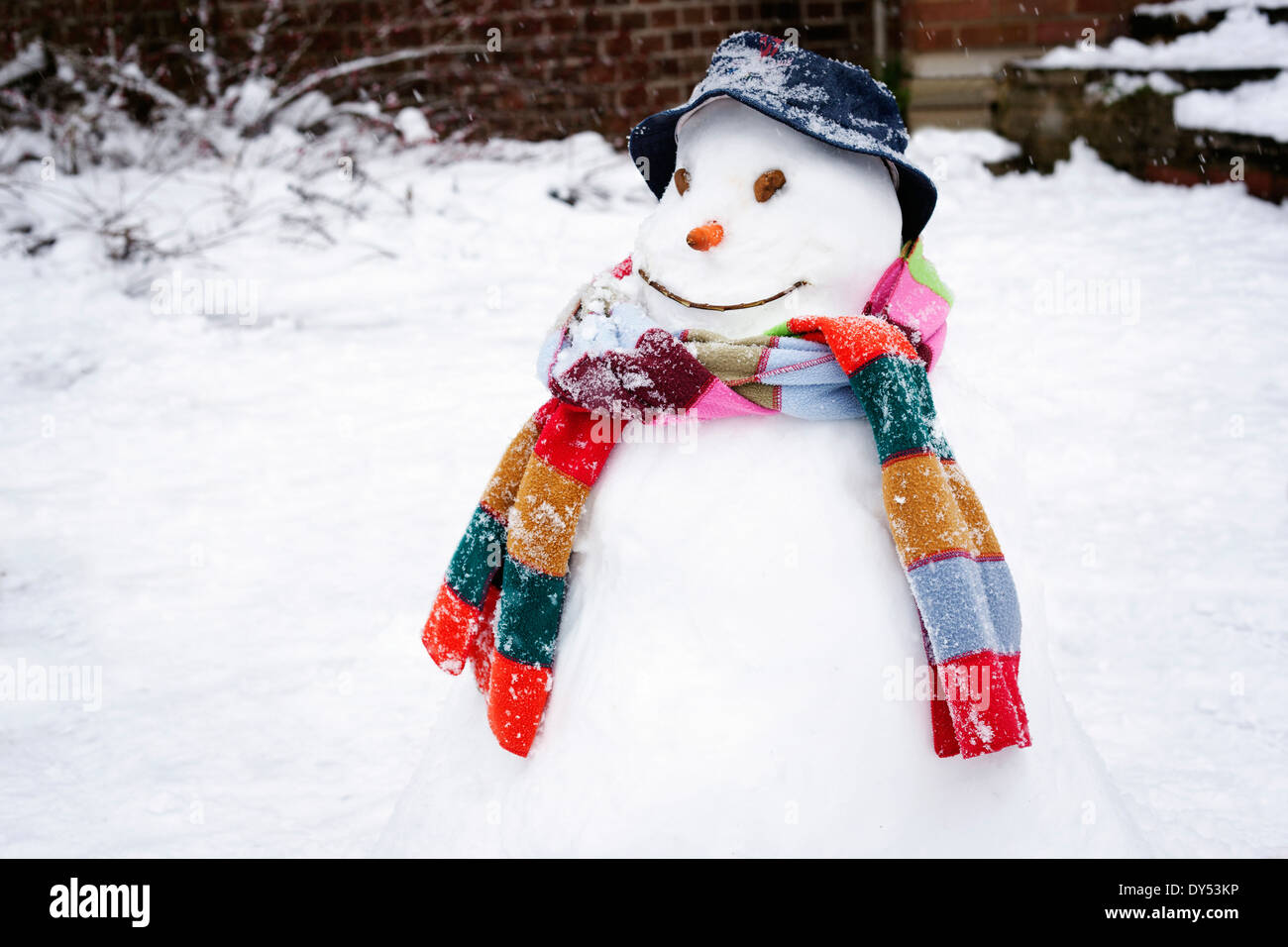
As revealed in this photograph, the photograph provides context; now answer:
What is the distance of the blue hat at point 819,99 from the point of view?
1.61 meters

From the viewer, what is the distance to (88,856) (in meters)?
2.12

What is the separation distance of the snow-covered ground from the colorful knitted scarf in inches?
15.9

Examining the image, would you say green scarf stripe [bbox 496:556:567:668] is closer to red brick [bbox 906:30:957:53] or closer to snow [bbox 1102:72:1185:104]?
snow [bbox 1102:72:1185:104]

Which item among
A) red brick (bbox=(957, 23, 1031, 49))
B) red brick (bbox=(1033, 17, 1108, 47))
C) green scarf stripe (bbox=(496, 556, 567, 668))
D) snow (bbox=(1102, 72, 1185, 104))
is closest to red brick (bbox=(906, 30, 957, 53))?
red brick (bbox=(957, 23, 1031, 49))

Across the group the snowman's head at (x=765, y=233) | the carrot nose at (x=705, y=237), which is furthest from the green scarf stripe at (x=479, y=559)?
the carrot nose at (x=705, y=237)

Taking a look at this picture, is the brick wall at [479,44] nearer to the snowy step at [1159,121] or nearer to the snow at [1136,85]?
the snowy step at [1159,121]

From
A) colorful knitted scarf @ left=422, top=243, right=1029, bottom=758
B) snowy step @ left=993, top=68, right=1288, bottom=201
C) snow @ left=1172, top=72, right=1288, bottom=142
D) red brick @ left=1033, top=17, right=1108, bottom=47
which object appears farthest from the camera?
red brick @ left=1033, top=17, right=1108, bottom=47

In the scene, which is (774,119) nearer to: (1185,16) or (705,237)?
(705,237)

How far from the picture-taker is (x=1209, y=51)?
216 inches

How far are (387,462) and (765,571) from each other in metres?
→ 2.37

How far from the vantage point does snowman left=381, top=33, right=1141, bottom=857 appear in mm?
1489

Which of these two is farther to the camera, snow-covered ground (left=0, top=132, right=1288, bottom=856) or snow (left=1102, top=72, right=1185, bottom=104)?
snow (left=1102, top=72, right=1185, bottom=104)

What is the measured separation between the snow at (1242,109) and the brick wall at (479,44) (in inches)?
→ 87.8
